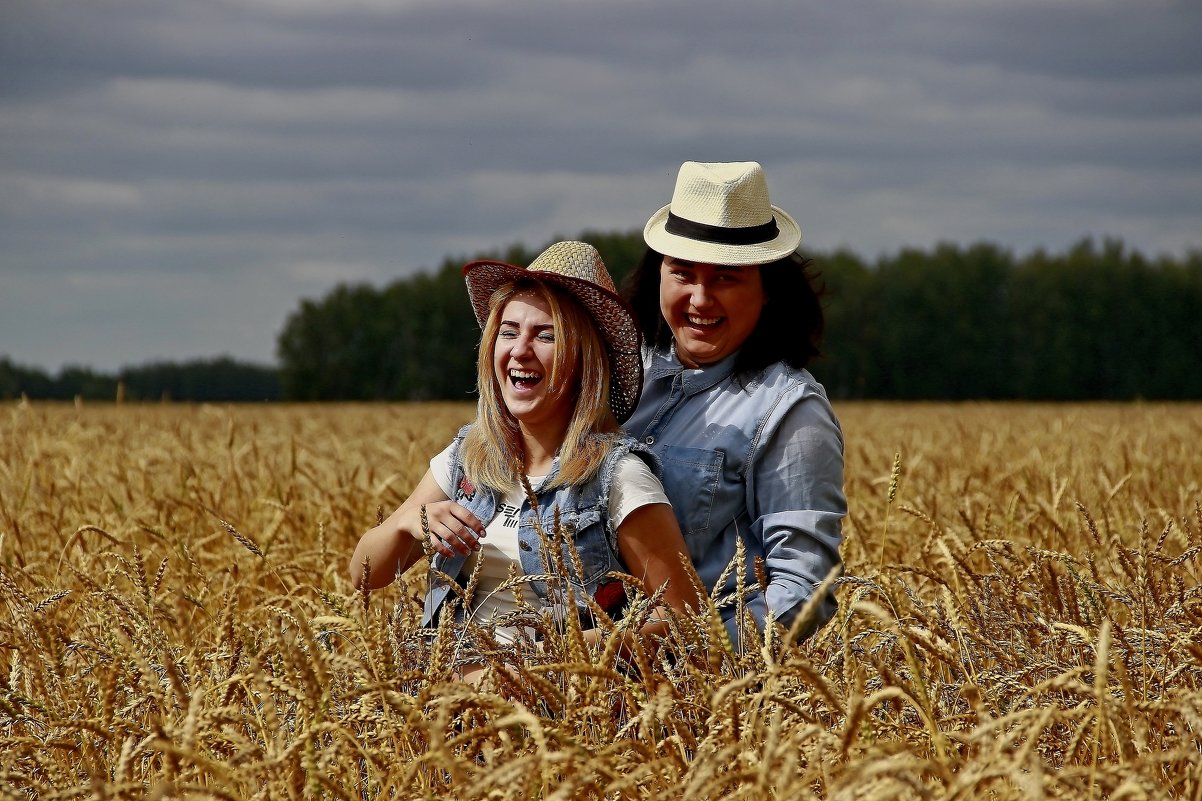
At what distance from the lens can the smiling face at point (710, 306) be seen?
119 inches

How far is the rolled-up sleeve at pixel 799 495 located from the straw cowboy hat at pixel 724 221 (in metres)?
0.39

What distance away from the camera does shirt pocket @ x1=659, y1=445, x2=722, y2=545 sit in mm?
2854

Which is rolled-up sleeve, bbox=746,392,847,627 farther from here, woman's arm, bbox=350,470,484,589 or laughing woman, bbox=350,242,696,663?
woman's arm, bbox=350,470,484,589

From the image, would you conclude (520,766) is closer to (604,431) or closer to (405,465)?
(604,431)

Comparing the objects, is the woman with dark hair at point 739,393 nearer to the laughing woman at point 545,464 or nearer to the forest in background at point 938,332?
the laughing woman at point 545,464

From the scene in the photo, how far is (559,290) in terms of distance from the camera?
9.23ft

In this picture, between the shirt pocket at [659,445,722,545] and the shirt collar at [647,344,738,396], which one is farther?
the shirt collar at [647,344,738,396]

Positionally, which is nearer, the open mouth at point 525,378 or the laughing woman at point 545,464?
the laughing woman at point 545,464

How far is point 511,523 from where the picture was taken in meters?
2.70

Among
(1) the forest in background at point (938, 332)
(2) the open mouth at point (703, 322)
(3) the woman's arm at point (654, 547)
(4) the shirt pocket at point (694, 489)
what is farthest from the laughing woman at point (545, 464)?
(1) the forest in background at point (938, 332)

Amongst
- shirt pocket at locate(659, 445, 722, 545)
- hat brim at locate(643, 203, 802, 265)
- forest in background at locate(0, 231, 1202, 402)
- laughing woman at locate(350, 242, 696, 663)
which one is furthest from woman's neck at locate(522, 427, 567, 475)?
forest in background at locate(0, 231, 1202, 402)

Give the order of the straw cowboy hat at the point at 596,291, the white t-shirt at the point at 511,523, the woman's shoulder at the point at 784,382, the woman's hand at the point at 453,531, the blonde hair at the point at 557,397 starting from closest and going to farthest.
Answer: the woman's hand at the point at 453,531 < the white t-shirt at the point at 511,523 < the blonde hair at the point at 557,397 < the straw cowboy hat at the point at 596,291 < the woman's shoulder at the point at 784,382

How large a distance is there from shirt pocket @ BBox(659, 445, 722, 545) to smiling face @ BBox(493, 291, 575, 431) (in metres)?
0.29

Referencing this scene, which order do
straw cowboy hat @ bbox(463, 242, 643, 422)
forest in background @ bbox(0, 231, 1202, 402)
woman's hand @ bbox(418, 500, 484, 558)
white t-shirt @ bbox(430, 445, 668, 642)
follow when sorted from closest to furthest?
woman's hand @ bbox(418, 500, 484, 558) < white t-shirt @ bbox(430, 445, 668, 642) < straw cowboy hat @ bbox(463, 242, 643, 422) < forest in background @ bbox(0, 231, 1202, 402)
